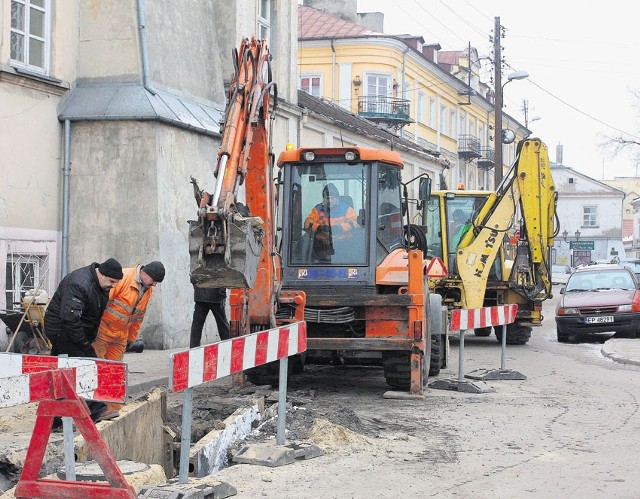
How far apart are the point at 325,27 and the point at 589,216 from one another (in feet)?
152

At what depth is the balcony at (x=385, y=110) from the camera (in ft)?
→ 134

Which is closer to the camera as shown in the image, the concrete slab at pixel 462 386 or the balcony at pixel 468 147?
the concrete slab at pixel 462 386

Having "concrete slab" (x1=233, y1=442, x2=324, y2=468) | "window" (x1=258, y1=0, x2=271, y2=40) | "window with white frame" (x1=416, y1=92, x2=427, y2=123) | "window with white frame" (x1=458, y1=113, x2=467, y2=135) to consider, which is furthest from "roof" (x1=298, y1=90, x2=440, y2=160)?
"concrete slab" (x1=233, y1=442, x2=324, y2=468)

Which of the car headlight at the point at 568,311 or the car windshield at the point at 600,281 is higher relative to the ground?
the car windshield at the point at 600,281

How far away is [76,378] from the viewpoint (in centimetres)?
589

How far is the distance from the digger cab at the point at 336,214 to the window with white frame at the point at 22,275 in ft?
15.9

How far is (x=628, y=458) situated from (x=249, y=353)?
10.3 feet

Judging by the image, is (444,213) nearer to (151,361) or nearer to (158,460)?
(151,361)

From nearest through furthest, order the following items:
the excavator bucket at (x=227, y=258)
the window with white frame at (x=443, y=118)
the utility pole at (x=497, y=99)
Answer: the excavator bucket at (x=227, y=258) → the utility pole at (x=497, y=99) → the window with white frame at (x=443, y=118)

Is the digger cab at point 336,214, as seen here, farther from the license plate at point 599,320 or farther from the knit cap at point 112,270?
the license plate at point 599,320

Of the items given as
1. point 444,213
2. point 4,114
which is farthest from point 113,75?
point 444,213

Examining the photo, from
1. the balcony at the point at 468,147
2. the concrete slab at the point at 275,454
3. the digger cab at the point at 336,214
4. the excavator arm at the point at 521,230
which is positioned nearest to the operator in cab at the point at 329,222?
the digger cab at the point at 336,214

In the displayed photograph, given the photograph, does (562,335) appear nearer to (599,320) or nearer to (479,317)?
(599,320)

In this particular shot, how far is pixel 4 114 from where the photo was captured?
14.5 meters
